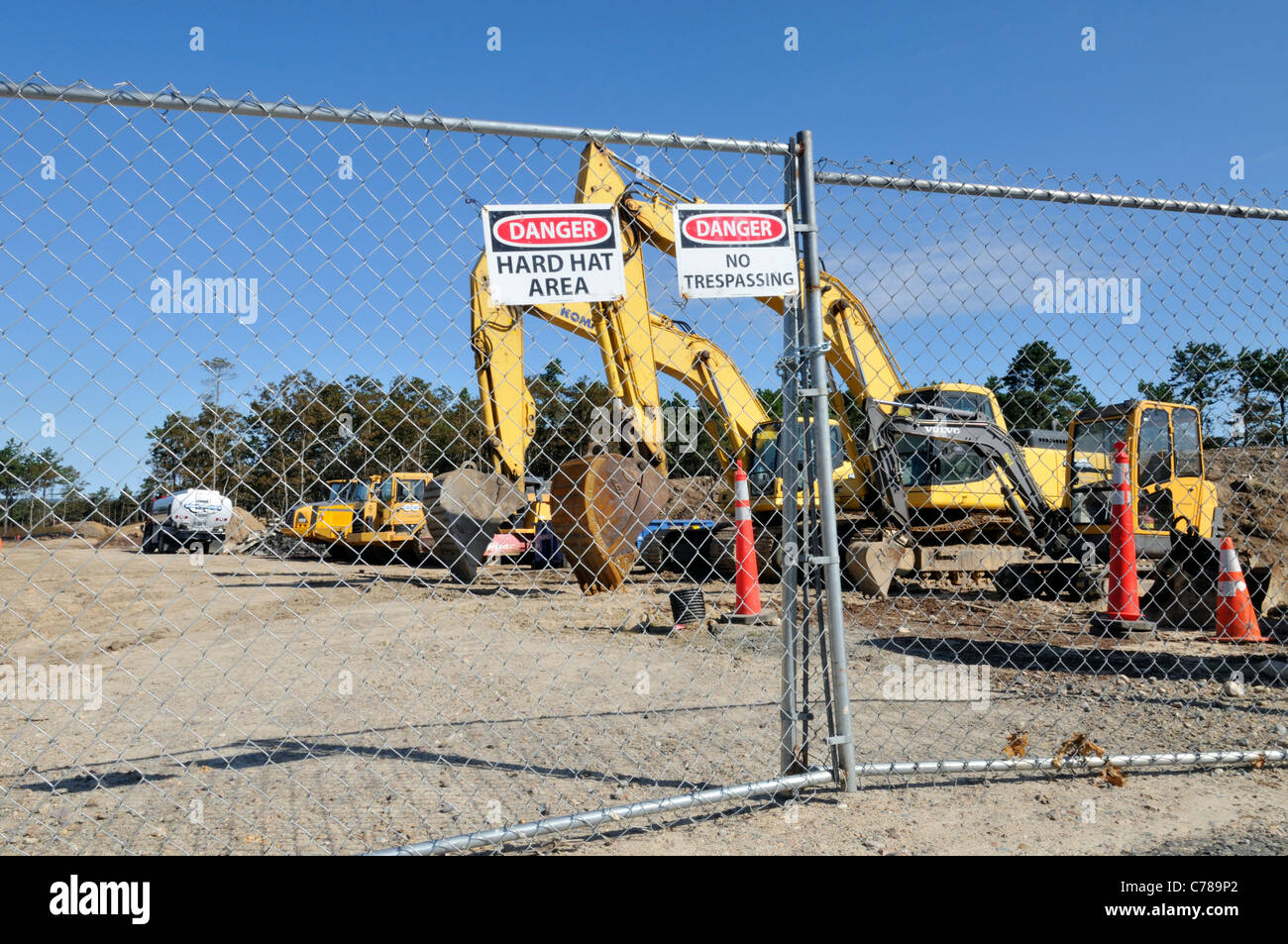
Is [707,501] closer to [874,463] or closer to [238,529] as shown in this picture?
[874,463]

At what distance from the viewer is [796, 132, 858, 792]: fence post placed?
3.15 meters

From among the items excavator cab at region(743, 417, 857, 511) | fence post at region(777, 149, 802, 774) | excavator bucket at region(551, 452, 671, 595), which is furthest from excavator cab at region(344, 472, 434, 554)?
fence post at region(777, 149, 802, 774)

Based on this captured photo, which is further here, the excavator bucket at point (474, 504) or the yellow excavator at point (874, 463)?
the excavator bucket at point (474, 504)

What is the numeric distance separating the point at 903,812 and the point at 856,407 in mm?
9570

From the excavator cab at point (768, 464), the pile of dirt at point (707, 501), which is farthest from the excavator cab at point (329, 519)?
the excavator cab at point (768, 464)

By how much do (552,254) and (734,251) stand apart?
27.7 inches

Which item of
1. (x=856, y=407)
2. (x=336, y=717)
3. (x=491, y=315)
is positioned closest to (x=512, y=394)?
(x=491, y=315)

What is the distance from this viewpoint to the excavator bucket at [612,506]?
8578 millimetres

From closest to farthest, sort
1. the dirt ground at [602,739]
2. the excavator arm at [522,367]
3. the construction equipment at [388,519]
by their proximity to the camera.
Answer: the dirt ground at [602,739]
the excavator arm at [522,367]
the construction equipment at [388,519]

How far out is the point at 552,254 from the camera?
2908mm

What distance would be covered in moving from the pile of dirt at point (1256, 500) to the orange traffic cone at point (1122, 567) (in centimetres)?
681

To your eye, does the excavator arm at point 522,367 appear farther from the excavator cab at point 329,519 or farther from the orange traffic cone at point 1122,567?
the excavator cab at point 329,519
